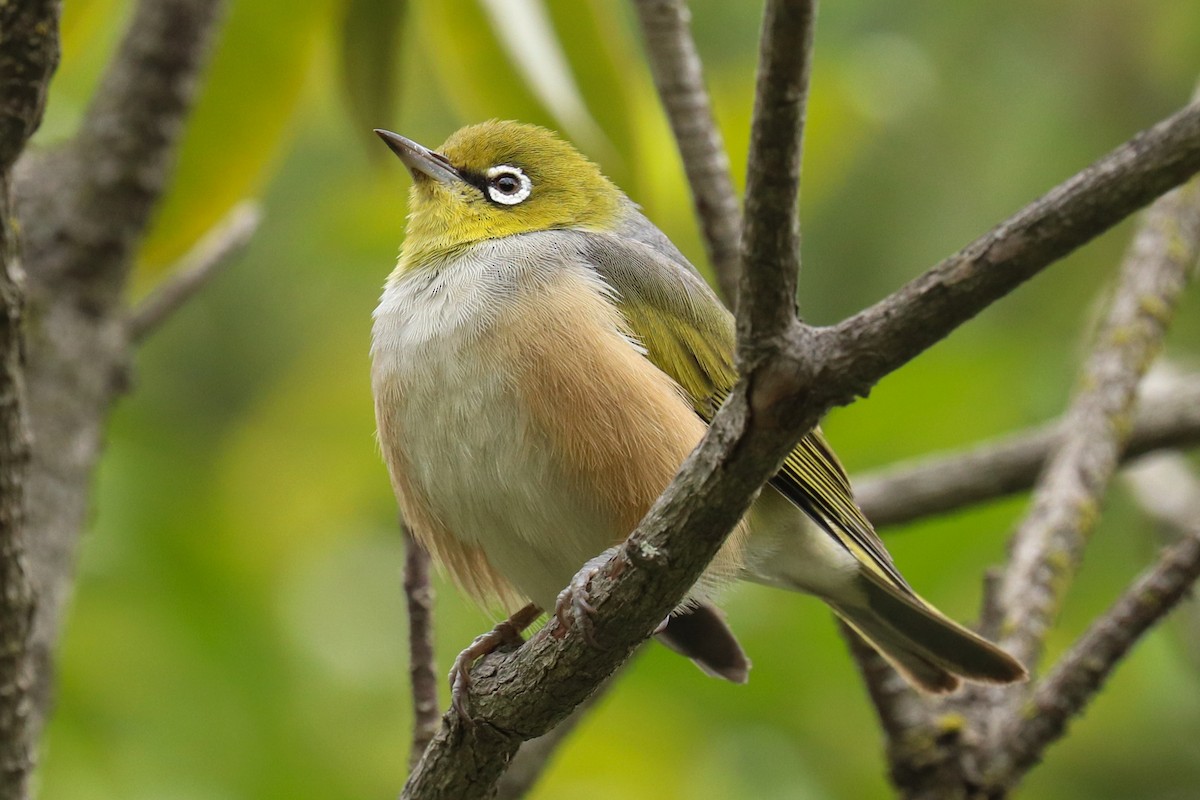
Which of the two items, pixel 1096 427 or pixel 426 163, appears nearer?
pixel 426 163

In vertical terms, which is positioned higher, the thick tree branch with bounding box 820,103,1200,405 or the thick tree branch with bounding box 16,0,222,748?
the thick tree branch with bounding box 16,0,222,748

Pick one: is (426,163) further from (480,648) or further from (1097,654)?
(1097,654)

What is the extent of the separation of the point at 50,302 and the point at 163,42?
1112 millimetres

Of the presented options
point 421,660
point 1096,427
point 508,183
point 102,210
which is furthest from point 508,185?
point 1096,427

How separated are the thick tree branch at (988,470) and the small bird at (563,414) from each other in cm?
90

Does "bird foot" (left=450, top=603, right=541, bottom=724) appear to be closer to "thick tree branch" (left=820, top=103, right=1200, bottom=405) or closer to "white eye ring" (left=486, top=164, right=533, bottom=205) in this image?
"thick tree branch" (left=820, top=103, right=1200, bottom=405)

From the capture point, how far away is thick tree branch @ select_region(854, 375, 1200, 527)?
582cm

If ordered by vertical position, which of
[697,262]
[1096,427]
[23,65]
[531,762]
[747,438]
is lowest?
[531,762]

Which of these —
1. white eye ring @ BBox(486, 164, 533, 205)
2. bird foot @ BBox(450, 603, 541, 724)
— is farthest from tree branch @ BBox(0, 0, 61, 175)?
white eye ring @ BBox(486, 164, 533, 205)

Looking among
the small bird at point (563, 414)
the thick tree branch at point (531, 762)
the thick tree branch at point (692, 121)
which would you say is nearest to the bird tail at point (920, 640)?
the small bird at point (563, 414)

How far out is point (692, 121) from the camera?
16.9 feet

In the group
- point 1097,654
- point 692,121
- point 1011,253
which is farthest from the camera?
point 692,121

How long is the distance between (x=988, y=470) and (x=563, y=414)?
2534 mm

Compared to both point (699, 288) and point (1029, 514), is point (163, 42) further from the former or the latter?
point (1029, 514)
